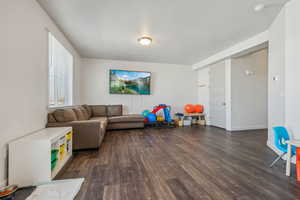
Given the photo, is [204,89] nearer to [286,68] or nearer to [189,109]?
[189,109]

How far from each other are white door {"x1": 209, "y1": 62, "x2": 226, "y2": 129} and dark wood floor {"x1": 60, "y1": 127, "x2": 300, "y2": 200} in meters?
2.16

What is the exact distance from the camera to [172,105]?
21.6 feet

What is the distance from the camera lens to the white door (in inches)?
204

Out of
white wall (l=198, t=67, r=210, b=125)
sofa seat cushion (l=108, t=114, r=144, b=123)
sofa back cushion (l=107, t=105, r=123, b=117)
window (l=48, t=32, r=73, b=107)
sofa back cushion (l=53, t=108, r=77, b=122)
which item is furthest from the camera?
white wall (l=198, t=67, r=210, b=125)

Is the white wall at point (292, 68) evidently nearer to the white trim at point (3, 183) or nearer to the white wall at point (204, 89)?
the white wall at point (204, 89)

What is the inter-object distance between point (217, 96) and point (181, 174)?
437 centimetres

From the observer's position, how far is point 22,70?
6.37 feet

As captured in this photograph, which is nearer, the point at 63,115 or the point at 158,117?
the point at 63,115

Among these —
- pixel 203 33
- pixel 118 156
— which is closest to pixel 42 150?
pixel 118 156

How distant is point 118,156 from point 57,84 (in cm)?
252

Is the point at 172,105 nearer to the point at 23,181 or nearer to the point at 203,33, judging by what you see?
the point at 203,33

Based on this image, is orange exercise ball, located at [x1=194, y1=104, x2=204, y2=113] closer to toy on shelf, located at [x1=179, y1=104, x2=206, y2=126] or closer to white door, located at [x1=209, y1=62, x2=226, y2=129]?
toy on shelf, located at [x1=179, y1=104, x2=206, y2=126]

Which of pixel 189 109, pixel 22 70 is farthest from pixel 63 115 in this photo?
pixel 189 109

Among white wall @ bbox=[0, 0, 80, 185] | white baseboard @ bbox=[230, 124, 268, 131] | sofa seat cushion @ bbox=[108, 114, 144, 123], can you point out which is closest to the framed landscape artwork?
sofa seat cushion @ bbox=[108, 114, 144, 123]
